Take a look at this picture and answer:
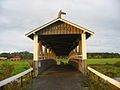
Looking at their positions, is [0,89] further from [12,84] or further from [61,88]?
[61,88]

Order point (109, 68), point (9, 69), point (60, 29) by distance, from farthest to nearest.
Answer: point (109, 68), point (60, 29), point (9, 69)

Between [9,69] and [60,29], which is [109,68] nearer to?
[60,29]

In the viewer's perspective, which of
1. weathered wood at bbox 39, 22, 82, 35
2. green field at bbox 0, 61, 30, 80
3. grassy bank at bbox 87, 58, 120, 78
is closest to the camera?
green field at bbox 0, 61, 30, 80

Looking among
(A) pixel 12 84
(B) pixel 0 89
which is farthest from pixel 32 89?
(B) pixel 0 89

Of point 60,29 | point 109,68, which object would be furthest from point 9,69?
point 109,68

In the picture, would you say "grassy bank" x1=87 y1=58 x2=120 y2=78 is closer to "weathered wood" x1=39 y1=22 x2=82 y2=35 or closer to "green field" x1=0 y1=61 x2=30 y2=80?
"weathered wood" x1=39 y1=22 x2=82 y2=35

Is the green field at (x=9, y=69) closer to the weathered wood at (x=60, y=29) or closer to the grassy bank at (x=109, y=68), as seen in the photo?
the weathered wood at (x=60, y=29)

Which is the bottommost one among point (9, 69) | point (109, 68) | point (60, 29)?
point (109, 68)

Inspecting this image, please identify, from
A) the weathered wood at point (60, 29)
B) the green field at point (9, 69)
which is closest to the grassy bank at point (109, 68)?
the weathered wood at point (60, 29)

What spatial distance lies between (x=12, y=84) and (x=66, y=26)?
365 inches

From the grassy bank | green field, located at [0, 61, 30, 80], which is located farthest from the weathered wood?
the grassy bank

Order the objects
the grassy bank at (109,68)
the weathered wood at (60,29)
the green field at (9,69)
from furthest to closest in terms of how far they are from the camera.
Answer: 1. the grassy bank at (109,68)
2. the weathered wood at (60,29)
3. the green field at (9,69)

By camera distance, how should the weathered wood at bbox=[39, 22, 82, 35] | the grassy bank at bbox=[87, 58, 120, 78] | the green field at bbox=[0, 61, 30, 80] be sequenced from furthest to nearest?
the grassy bank at bbox=[87, 58, 120, 78]
the weathered wood at bbox=[39, 22, 82, 35]
the green field at bbox=[0, 61, 30, 80]

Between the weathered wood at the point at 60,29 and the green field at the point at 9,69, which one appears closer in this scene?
the green field at the point at 9,69
